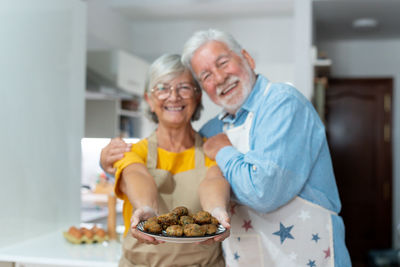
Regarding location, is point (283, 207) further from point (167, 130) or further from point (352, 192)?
point (352, 192)

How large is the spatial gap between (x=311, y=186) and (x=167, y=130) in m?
0.49

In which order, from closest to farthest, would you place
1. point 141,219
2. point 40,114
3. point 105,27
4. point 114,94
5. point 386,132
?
point 141,219
point 40,114
point 114,94
point 105,27
point 386,132

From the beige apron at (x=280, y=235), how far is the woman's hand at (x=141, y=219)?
0.35 meters

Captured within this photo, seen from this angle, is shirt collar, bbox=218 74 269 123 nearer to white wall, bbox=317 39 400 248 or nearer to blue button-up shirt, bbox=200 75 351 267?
blue button-up shirt, bbox=200 75 351 267

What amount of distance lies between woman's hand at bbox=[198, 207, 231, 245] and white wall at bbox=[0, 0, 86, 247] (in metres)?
0.98

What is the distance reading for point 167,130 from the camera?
4.73 ft

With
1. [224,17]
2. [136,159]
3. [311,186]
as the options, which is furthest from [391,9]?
[136,159]

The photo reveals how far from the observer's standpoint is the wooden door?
470 cm

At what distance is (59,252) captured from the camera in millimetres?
1786

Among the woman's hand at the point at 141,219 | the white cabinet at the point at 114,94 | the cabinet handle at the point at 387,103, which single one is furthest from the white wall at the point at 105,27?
the cabinet handle at the point at 387,103

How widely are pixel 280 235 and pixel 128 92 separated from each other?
281 centimetres

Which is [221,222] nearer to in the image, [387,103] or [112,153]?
[112,153]

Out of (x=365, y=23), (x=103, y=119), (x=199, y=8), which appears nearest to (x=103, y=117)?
(x=103, y=119)

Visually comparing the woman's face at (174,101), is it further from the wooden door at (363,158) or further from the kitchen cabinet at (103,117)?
the wooden door at (363,158)
